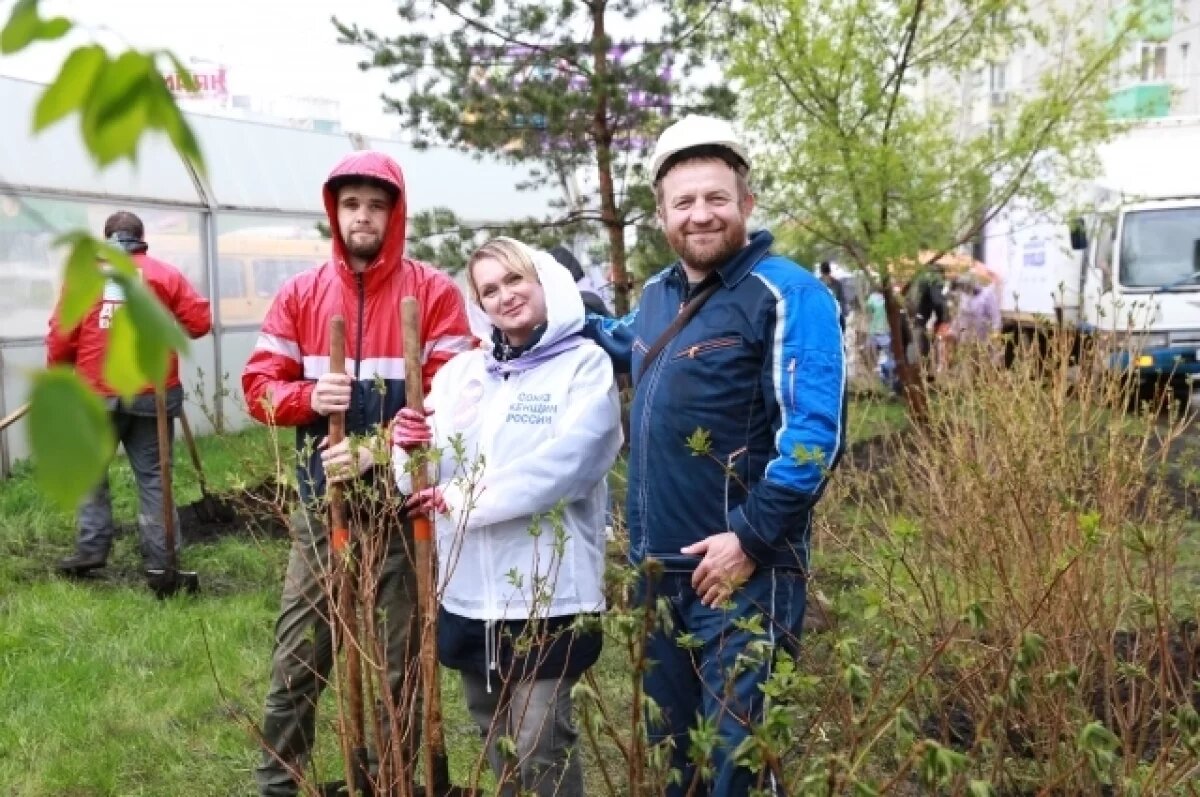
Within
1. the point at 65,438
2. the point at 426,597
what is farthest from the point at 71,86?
the point at 426,597

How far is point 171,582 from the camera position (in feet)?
20.0

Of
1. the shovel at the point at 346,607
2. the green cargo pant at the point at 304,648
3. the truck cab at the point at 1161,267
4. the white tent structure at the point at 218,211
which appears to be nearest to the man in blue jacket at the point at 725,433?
the shovel at the point at 346,607

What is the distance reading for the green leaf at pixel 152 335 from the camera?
0.70m

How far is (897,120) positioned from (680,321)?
854 cm

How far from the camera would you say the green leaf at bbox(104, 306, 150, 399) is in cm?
71

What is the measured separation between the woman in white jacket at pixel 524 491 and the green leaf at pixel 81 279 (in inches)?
77.2

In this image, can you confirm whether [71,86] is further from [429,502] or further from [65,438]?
[429,502]

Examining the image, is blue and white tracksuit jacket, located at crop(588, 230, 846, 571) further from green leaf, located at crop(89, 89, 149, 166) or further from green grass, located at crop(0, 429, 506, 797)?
green leaf, located at crop(89, 89, 149, 166)

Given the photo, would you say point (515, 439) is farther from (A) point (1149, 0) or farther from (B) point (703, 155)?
(A) point (1149, 0)

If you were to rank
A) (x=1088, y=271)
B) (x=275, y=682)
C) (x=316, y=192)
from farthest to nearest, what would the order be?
1. (x=1088, y=271)
2. (x=316, y=192)
3. (x=275, y=682)

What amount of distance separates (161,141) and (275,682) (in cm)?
272

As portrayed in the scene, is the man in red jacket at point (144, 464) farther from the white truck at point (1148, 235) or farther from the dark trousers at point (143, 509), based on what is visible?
the white truck at point (1148, 235)

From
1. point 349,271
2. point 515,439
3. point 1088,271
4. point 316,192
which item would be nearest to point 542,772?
point 515,439

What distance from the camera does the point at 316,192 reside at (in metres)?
13.5
